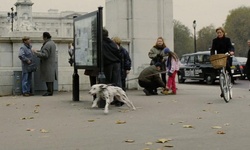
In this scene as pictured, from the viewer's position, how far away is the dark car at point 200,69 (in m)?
24.0

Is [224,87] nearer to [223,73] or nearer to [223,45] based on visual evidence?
[223,73]

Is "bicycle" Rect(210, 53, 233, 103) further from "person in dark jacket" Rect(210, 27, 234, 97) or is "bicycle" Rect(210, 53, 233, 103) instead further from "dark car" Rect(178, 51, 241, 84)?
"dark car" Rect(178, 51, 241, 84)

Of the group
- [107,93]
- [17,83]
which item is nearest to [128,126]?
[107,93]

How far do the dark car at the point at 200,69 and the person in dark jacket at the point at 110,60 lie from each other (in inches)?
516

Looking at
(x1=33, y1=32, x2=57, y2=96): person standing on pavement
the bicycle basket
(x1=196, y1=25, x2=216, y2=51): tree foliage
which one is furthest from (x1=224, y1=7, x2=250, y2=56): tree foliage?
the bicycle basket

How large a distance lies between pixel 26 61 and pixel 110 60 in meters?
3.99

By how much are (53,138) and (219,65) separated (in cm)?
556

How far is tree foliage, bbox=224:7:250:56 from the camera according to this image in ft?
267

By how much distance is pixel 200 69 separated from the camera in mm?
24781

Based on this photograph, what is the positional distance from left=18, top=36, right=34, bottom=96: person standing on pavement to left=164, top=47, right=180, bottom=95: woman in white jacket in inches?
156

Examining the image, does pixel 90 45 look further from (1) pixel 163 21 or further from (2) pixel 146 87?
(1) pixel 163 21

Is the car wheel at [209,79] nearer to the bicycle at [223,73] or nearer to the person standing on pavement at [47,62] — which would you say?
the person standing on pavement at [47,62]

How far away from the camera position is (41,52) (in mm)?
13742

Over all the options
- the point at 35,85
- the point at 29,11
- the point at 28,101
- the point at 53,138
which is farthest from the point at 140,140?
the point at 29,11
